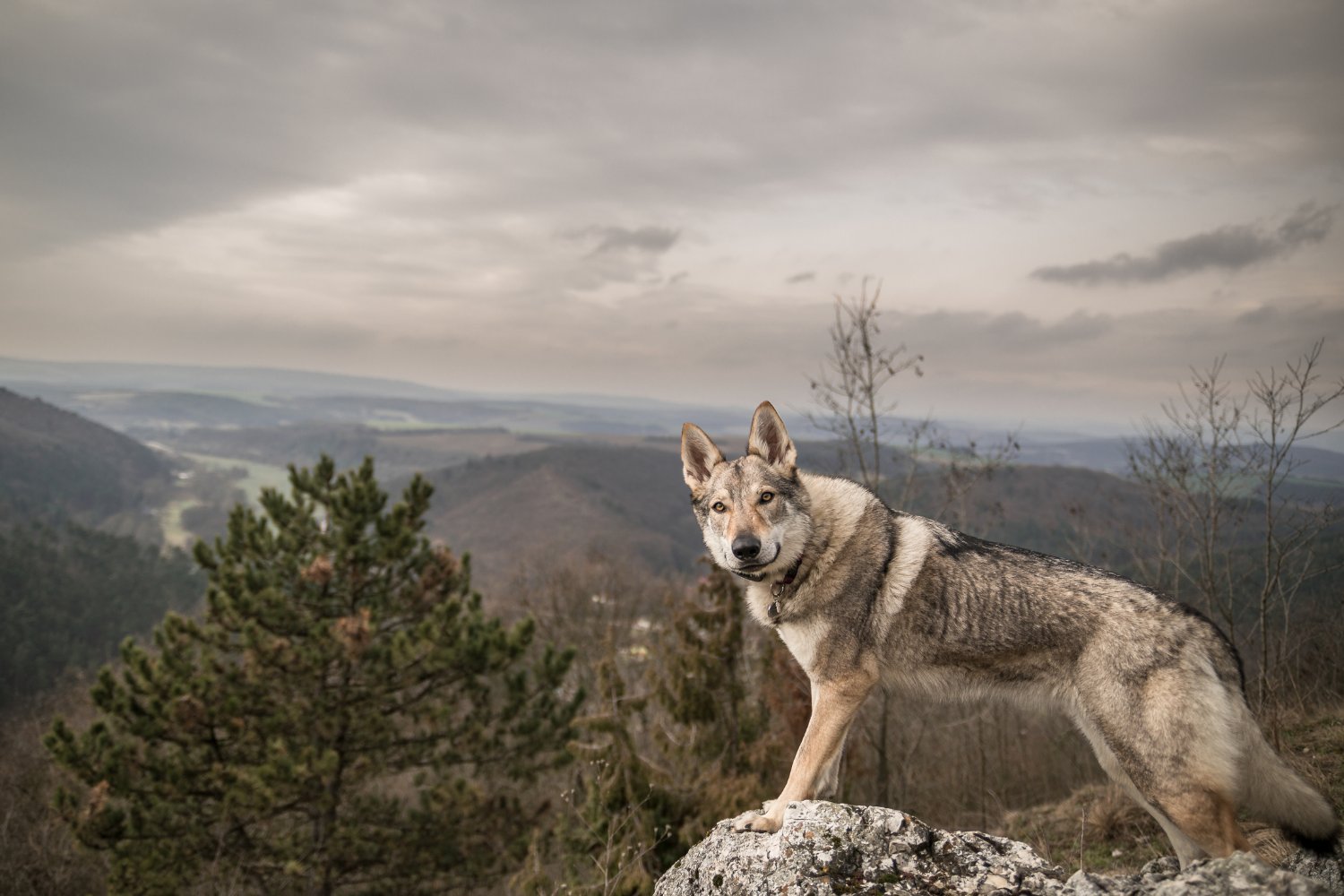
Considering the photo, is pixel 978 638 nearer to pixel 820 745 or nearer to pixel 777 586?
pixel 820 745

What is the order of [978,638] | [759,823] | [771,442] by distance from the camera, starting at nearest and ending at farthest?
[759,823] < [978,638] < [771,442]

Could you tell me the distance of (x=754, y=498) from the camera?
4.94 metres

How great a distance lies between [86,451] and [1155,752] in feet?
694

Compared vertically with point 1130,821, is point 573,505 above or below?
below

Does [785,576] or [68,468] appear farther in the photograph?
[68,468]

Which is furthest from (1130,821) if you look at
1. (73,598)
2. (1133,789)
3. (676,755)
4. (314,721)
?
(73,598)

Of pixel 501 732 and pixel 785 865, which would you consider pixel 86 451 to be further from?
pixel 785 865

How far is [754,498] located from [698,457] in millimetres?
754

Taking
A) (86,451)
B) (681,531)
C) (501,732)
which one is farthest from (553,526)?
(86,451)

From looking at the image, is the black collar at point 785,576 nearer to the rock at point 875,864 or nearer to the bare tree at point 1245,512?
the rock at point 875,864

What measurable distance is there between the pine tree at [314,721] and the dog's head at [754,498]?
13.3 metres

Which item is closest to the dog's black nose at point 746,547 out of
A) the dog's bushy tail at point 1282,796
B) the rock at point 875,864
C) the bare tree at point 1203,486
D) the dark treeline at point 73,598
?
the rock at point 875,864

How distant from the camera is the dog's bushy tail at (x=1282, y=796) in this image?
405 centimetres

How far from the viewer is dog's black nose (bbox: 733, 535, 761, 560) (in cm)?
464
